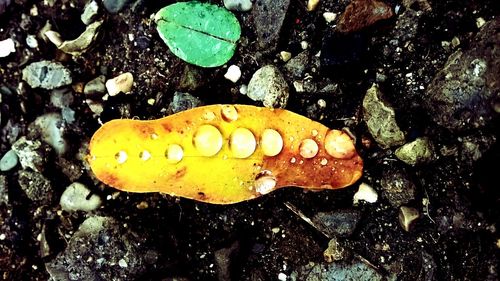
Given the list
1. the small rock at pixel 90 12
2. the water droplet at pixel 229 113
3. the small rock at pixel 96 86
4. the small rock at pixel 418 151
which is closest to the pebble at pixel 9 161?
the small rock at pixel 96 86

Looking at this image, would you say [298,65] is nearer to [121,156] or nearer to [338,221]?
[338,221]

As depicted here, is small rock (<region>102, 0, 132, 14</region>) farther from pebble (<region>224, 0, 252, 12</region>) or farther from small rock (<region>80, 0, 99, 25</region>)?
pebble (<region>224, 0, 252, 12</region>)

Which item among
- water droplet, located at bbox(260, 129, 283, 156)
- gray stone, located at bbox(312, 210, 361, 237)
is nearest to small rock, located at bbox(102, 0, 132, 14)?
water droplet, located at bbox(260, 129, 283, 156)

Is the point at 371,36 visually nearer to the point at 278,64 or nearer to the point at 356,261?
the point at 278,64

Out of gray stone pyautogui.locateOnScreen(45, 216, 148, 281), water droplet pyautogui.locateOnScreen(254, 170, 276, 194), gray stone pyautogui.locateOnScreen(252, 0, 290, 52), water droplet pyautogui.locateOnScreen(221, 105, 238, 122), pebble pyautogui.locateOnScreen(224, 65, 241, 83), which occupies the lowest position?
gray stone pyautogui.locateOnScreen(45, 216, 148, 281)

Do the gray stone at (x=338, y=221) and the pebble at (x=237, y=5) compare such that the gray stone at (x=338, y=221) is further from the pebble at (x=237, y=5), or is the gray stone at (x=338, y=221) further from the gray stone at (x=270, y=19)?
the pebble at (x=237, y=5)

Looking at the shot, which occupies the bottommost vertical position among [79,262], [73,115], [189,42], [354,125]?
[79,262]

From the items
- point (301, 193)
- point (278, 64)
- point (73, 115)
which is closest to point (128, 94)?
point (73, 115)
